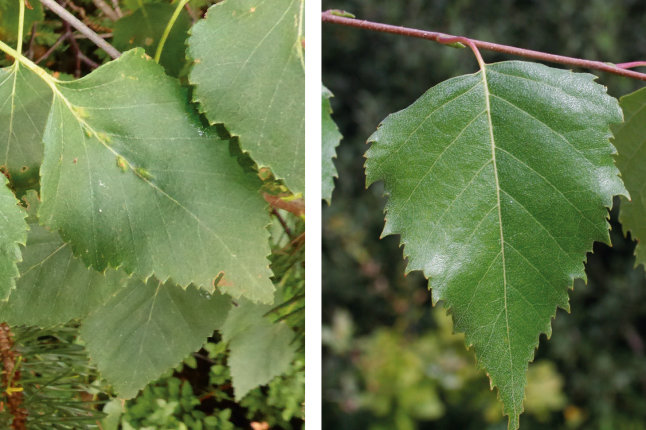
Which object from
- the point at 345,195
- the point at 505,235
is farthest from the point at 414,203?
the point at 345,195

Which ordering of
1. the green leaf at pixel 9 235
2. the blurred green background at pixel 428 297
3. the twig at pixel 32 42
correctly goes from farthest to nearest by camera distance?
the blurred green background at pixel 428 297, the twig at pixel 32 42, the green leaf at pixel 9 235

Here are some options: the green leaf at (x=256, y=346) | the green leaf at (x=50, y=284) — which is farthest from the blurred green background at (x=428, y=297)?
the green leaf at (x=50, y=284)

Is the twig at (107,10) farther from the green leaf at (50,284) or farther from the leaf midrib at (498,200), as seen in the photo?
the leaf midrib at (498,200)

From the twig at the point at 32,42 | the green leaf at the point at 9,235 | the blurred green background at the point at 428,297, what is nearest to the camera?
the green leaf at the point at 9,235

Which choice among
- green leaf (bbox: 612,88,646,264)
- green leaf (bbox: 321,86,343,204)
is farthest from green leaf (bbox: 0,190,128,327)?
green leaf (bbox: 612,88,646,264)

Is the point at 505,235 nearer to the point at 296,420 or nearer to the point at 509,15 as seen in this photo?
the point at 296,420

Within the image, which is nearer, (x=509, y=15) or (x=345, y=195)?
(x=509, y=15)
